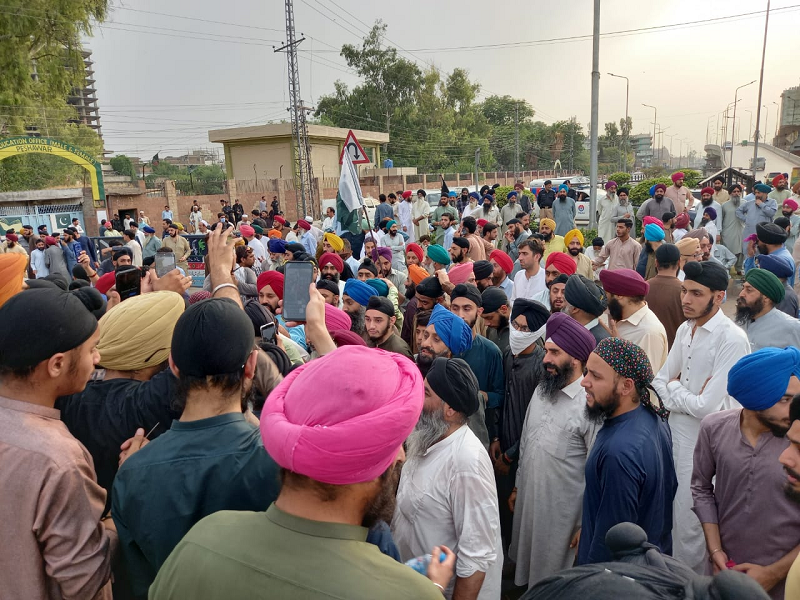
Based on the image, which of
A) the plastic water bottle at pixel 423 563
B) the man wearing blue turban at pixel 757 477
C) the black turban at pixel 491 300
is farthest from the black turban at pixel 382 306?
the plastic water bottle at pixel 423 563

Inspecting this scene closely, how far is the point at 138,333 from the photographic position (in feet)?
7.92

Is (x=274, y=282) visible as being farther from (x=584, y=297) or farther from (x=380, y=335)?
(x=584, y=297)

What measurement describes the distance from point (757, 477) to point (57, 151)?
83.4 feet

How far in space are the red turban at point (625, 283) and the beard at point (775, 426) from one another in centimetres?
182

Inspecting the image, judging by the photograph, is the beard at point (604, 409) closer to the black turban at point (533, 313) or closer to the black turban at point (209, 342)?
the black turban at point (533, 313)

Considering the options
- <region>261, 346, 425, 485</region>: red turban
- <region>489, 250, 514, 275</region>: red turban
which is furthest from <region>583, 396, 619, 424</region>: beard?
<region>489, 250, 514, 275</region>: red turban

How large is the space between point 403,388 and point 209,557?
57 cm

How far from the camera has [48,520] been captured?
67.9 inches

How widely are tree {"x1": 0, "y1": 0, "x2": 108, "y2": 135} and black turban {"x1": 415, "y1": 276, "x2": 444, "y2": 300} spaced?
31858 millimetres

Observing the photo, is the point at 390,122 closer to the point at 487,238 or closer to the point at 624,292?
the point at 487,238

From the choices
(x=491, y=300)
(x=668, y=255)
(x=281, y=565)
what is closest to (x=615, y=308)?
(x=491, y=300)

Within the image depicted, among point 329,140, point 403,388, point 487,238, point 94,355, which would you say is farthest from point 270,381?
point 329,140

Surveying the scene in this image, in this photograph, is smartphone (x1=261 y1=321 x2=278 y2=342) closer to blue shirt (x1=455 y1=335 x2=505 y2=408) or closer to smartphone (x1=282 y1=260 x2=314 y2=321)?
smartphone (x1=282 y1=260 x2=314 y2=321)

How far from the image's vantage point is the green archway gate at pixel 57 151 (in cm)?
2094
